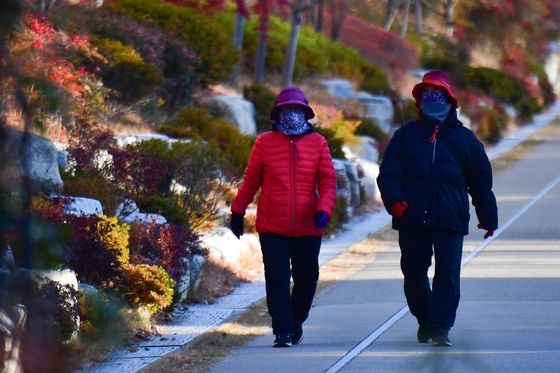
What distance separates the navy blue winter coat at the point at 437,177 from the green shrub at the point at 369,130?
17.6 metres

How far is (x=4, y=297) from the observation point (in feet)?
8.17

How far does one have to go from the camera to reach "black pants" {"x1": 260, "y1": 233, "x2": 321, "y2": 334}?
329 inches

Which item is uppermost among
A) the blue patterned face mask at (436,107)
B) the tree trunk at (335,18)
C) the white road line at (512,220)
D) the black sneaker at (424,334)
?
the tree trunk at (335,18)

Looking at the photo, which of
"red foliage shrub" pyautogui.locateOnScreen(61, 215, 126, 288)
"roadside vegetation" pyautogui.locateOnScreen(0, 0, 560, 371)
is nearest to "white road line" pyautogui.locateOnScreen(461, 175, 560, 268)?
"roadside vegetation" pyautogui.locateOnScreen(0, 0, 560, 371)

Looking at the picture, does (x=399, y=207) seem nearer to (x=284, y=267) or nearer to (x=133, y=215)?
(x=284, y=267)

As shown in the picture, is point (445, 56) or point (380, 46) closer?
point (445, 56)

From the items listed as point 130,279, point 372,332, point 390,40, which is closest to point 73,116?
point 130,279

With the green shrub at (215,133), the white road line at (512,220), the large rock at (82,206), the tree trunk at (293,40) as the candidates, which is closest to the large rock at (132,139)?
the green shrub at (215,133)

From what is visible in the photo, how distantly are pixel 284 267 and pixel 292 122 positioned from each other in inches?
39.9

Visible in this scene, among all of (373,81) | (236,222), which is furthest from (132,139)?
(373,81)

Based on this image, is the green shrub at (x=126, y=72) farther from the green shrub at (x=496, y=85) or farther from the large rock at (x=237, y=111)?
the green shrub at (x=496, y=85)

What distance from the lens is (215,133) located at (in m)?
17.6

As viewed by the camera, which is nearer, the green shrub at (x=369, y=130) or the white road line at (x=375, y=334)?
the white road line at (x=375, y=334)

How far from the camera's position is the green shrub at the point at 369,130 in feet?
84.7
